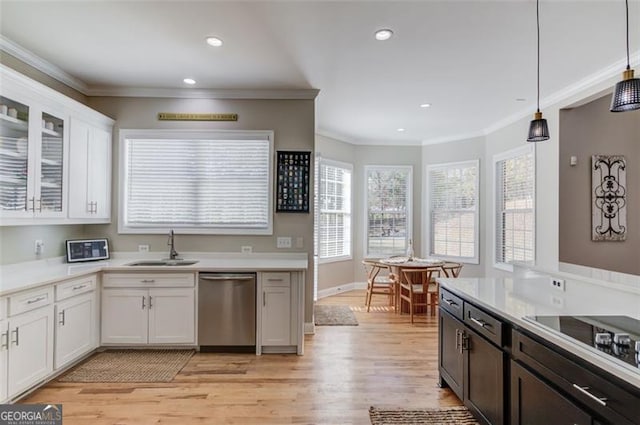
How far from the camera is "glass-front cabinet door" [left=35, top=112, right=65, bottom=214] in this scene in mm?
2936

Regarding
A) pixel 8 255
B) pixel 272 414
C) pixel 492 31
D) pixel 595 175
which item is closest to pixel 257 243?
pixel 272 414

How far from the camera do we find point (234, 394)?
267 cm

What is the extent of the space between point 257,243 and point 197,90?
1.93 m

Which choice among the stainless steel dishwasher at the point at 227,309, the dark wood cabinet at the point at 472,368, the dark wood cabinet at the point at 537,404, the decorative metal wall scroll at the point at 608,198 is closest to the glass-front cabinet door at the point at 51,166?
the stainless steel dishwasher at the point at 227,309

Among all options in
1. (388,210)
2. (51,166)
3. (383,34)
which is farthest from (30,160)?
(388,210)

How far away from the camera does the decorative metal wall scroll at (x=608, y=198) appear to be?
4074 mm

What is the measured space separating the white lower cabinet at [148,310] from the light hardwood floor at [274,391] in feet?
1.27

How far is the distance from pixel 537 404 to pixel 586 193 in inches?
139

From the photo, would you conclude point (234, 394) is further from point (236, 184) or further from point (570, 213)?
point (570, 213)

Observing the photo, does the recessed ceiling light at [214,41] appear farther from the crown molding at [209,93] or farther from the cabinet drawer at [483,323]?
the cabinet drawer at [483,323]

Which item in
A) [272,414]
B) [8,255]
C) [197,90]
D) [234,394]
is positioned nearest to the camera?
[272,414]

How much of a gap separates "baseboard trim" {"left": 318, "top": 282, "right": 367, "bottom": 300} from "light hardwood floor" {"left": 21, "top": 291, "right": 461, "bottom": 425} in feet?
7.27

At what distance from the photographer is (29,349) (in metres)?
2.51

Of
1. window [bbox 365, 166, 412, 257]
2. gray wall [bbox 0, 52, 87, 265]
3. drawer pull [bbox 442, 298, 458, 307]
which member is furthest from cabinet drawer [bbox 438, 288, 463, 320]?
window [bbox 365, 166, 412, 257]
